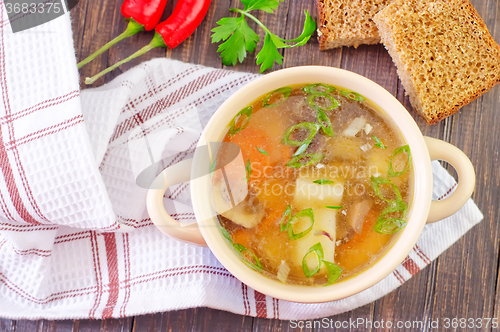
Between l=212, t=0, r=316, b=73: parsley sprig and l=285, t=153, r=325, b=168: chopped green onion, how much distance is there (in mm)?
379

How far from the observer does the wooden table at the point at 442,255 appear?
1251 mm

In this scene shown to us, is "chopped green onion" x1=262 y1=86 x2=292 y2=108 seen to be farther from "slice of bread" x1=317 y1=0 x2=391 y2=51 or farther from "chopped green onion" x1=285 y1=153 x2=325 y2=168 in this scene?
"slice of bread" x1=317 y1=0 x2=391 y2=51

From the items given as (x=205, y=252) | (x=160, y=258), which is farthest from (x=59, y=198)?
(x=205, y=252)

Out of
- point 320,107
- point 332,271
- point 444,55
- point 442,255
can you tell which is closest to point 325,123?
point 320,107

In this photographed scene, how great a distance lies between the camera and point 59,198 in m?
1.07

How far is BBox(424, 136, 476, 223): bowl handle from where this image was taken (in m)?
0.90

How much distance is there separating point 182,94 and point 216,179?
374 millimetres

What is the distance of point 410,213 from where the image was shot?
0.94 meters

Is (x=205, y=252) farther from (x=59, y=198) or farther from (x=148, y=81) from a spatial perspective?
(x=148, y=81)

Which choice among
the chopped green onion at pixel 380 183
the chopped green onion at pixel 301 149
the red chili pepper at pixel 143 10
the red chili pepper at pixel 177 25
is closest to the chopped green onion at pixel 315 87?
the chopped green onion at pixel 301 149

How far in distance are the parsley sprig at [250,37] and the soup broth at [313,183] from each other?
A: 27cm

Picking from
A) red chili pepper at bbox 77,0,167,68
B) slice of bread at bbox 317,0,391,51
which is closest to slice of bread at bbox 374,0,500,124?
slice of bread at bbox 317,0,391,51

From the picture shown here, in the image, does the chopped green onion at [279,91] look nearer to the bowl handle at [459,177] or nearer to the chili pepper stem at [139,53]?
the bowl handle at [459,177]

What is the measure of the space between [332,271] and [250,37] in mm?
739
